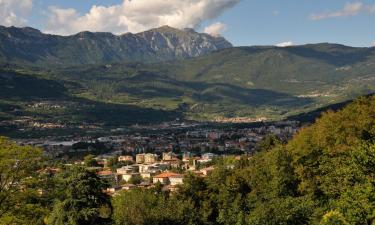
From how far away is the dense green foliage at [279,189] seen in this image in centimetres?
3594

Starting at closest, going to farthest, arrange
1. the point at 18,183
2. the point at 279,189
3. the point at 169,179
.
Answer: the point at 18,183 → the point at 279,189 → the point at 169,179

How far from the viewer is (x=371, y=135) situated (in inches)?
1645

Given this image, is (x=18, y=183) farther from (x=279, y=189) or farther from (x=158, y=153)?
(x=158, y=153)

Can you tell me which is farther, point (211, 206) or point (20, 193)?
point (211, 206)

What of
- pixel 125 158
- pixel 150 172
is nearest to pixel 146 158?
pixel 125 158

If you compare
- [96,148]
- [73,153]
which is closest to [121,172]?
[73,153]

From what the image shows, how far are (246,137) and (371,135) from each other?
129 meters

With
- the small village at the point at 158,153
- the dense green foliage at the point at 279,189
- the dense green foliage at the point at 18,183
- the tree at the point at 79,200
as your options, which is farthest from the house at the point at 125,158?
Answer: the dense green foliage at the point at 18,183

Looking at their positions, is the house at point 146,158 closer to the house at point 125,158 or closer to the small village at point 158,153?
the small village at point 158,153

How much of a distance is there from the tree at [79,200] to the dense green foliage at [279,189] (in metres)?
3.09

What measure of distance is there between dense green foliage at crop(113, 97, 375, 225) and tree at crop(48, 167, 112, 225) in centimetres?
309

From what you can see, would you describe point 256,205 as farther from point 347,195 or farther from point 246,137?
point 246,137

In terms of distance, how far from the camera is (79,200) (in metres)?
33.5

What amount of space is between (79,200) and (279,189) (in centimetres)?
1788
